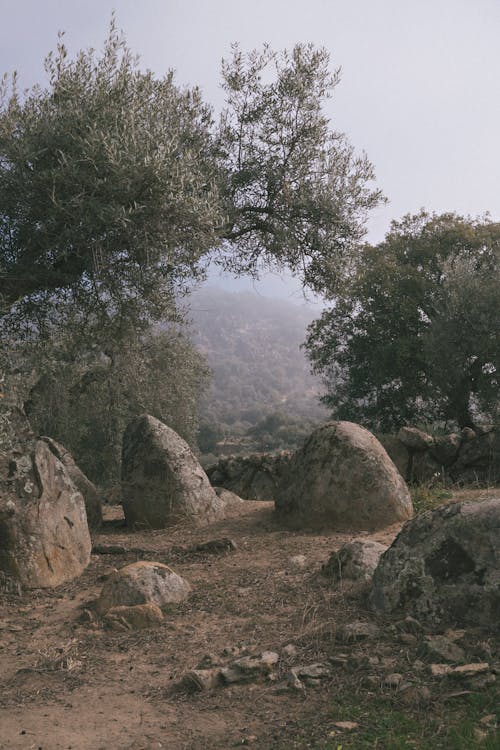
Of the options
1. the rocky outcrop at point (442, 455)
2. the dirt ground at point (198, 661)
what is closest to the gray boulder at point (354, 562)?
the dirt ground at point (198, 661)

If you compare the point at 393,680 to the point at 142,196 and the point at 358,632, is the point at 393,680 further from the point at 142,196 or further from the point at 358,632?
the point at 142,196

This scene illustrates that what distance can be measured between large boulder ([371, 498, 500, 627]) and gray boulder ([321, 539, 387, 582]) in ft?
2.57

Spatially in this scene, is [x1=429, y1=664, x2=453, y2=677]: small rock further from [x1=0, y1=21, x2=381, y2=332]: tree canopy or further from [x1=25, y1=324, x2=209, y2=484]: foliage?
[x1=25, y1=324, x2=209, y2=484]: foliage

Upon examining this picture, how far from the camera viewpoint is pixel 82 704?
5.40m

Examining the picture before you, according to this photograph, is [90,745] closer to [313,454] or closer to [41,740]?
[41,740]

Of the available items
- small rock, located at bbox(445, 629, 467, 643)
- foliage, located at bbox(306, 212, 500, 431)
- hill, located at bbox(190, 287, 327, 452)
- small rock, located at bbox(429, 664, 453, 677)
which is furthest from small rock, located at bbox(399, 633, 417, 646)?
hill, located at bbox(190, 287, 327, 452)

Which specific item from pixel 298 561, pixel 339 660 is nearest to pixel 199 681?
pixel 339 660

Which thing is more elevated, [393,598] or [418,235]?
[418,235]

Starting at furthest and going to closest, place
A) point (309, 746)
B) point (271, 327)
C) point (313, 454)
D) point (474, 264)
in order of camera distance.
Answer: point (271, 327)
point (474, 264)
point (313, 454)
point (309, 746)

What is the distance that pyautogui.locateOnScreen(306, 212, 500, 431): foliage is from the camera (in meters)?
20.5

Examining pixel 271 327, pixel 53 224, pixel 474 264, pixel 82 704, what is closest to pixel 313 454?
pixel 53 224

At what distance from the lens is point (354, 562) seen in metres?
7.85

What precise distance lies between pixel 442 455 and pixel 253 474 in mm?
4532

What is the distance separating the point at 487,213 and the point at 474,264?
183 inches
